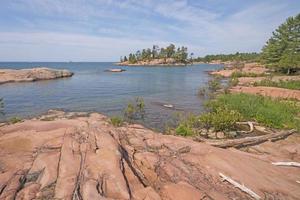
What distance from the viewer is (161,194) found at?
6.83 metres

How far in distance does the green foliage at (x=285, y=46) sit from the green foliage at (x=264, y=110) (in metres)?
28.8

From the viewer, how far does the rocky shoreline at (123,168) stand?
263 inches

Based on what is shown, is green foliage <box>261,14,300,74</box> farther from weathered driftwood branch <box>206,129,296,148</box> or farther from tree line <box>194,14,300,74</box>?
weathered driftwood branch <box>206,129,296,148</box>

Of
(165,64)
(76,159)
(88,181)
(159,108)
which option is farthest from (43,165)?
(165,64)

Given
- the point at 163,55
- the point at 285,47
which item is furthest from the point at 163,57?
the point at 285,47

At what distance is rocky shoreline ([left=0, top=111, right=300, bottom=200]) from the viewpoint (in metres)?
6.69

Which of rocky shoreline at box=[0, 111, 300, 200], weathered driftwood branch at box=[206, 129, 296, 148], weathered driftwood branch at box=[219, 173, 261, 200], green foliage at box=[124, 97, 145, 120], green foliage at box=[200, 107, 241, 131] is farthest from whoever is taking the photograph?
green foliage at box=[124, 97, 145, 120]

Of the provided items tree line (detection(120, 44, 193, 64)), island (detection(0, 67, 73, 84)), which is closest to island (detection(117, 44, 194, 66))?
tree line (detection(120, 44, 193, 64))

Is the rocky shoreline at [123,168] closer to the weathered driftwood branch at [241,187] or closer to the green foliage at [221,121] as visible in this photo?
the weathered driftwood branch at [241,187]

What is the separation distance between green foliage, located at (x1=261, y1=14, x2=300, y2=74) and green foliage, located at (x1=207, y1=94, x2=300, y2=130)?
28.8 metres

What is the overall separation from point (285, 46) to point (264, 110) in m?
38.2

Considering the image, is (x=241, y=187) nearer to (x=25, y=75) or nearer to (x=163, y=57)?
(x=25, y=75)

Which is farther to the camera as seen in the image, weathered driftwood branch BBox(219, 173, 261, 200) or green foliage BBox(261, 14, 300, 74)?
green foliage BBox(261, 14, 300, 74)

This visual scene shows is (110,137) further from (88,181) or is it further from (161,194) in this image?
(161,194)
